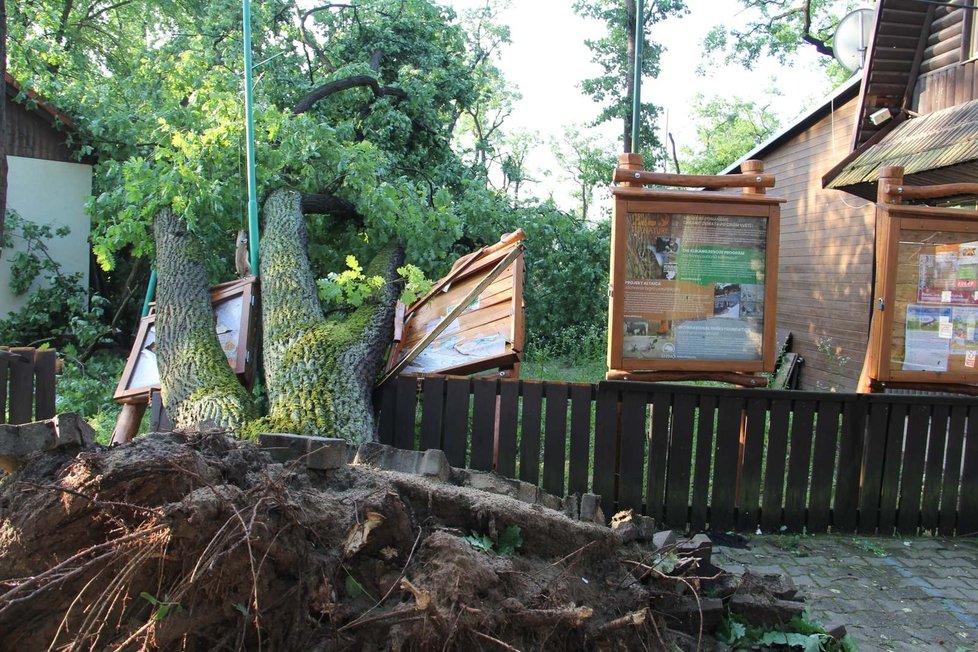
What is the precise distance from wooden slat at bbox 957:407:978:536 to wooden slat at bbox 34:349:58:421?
7757 millimetres

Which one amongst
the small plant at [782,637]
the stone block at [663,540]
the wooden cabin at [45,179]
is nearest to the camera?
the small plant at [782,637]

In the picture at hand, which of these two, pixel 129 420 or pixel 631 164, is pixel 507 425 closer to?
pixel 631 164

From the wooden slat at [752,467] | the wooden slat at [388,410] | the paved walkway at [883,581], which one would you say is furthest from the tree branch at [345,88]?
the paved walkway at [883,581]

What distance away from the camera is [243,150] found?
872 cm

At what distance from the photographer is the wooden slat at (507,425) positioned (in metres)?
6.16

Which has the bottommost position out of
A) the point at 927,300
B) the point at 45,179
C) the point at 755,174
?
the point at 927,300

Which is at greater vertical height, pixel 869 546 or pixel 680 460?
pixel 680 460

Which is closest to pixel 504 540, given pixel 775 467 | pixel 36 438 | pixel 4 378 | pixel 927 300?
pixel 36 438

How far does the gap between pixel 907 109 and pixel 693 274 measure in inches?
210

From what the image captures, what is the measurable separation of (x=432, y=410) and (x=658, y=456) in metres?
1.82

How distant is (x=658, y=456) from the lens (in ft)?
19.8

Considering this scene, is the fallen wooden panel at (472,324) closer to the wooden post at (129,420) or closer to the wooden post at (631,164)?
the wooden post at (631,164)

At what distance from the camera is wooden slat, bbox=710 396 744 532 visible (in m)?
5.96

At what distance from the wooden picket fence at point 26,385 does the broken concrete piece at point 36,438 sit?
444 cm
